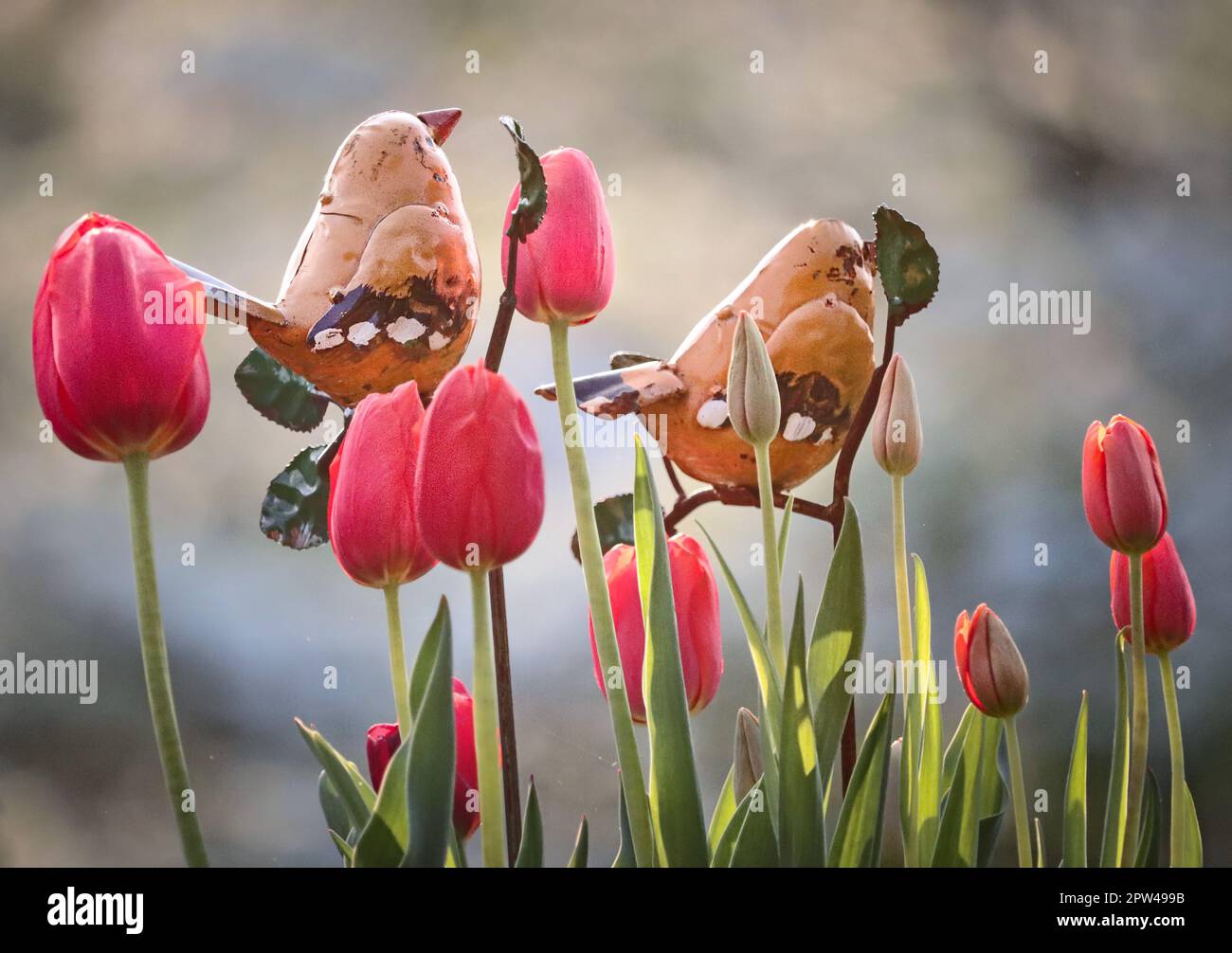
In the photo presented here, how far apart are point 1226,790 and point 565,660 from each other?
0.41 meters

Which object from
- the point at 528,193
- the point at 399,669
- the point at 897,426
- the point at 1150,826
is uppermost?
the point at 528,193

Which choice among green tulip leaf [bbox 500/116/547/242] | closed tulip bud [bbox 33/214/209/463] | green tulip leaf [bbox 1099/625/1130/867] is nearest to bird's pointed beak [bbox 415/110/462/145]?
green tulip leaf [bbox 500/116/547/242]

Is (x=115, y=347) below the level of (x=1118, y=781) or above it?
above

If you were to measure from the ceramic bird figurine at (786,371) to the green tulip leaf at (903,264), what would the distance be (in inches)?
0.6

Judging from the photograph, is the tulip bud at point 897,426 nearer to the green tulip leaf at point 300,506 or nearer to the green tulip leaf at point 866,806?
the green tulip leaf at point 866,806

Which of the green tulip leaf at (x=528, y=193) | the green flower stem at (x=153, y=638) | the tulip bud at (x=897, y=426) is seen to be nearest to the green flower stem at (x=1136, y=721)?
the tulip bud at (x=897, y=426)

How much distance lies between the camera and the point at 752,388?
1.55 feet

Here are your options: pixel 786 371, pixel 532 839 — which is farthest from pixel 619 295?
pixel 532 839

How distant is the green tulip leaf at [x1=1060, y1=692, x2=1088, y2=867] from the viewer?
0.58 m

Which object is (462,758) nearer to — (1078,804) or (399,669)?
(399,669)

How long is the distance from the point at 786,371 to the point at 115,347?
354 millimetres

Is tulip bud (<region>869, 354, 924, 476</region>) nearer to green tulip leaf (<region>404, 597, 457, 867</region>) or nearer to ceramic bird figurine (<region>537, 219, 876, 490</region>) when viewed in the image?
ceramic bird figurine (<region>537, 219, 876, 490</region>)

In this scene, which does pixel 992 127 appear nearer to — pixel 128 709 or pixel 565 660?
pixel 565 660
